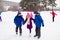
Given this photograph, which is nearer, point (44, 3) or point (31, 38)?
point (31, 38)

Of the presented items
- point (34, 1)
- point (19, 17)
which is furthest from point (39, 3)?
point (19, 17)

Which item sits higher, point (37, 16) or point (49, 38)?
point (37, 16)

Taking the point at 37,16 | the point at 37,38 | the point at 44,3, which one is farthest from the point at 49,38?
the point at 44,3

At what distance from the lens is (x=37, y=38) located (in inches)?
364

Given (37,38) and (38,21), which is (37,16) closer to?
(38,21)

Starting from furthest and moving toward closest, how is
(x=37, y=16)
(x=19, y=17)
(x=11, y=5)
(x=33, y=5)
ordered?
(x=11, y=5), (x=33, y=5), (x=19, y=17), (x=37, y=16)

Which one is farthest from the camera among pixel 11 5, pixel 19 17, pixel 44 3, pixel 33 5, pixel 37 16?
pixel 11 5

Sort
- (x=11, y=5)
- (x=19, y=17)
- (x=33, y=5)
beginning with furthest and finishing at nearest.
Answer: (x=11, y=5)
(x=33, y=5)
(x=19, y=17)

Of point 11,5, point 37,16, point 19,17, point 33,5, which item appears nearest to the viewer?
point 37,16

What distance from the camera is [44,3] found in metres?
42.1

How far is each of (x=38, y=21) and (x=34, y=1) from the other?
3064cm

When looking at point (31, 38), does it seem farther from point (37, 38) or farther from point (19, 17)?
point (19, 17)

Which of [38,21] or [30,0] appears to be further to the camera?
[30,0]

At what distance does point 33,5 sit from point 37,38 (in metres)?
29.5
